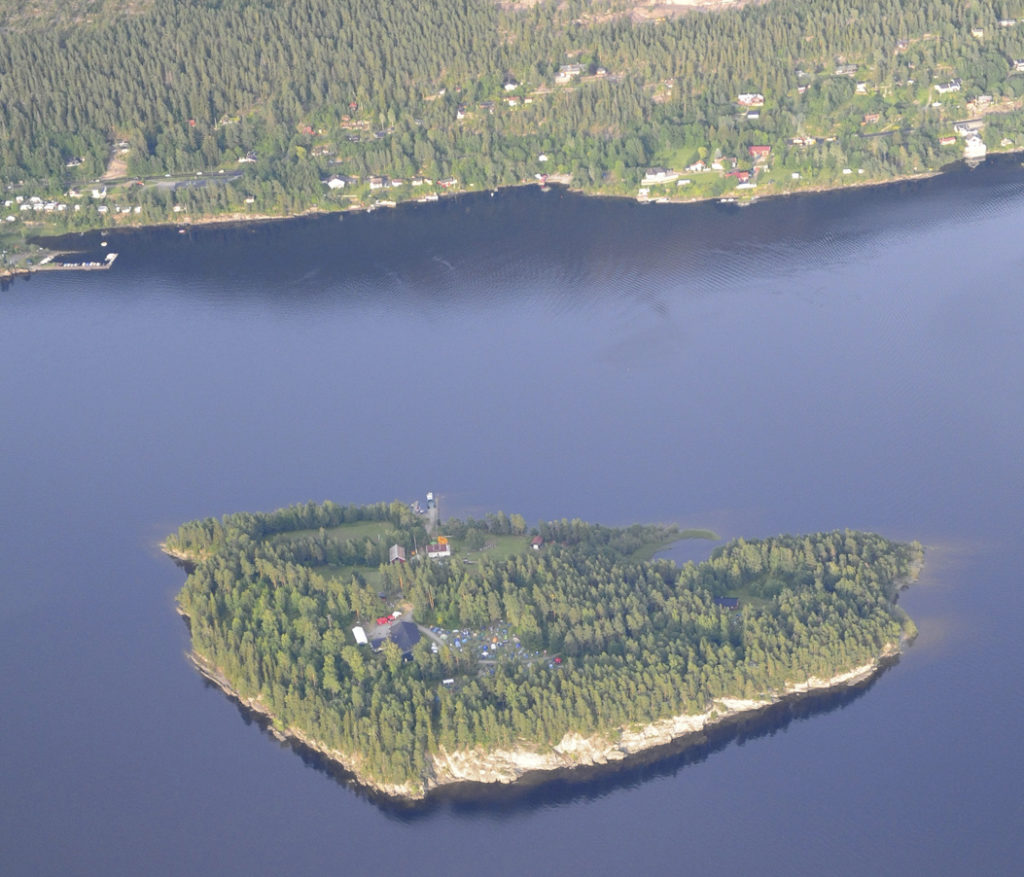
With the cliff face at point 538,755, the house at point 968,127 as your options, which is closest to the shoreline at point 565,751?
the cliff face at point 538,755

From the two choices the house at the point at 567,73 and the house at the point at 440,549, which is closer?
the house at the point at 440,549

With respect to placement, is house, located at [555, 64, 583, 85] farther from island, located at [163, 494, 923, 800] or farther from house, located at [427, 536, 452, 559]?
house, located at [427, 536, 452, 559]

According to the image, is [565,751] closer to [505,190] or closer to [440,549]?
[440,549]

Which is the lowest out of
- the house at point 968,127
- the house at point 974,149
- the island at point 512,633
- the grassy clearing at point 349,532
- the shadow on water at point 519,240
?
the island at point 512,633

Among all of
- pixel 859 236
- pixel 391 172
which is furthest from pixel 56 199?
pixel 859 236

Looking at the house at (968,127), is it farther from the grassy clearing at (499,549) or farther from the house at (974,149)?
the grassy clearing at (499,549)

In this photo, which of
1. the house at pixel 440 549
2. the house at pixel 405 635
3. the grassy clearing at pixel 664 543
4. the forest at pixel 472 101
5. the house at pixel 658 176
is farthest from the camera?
the forest at pixel 472 101
